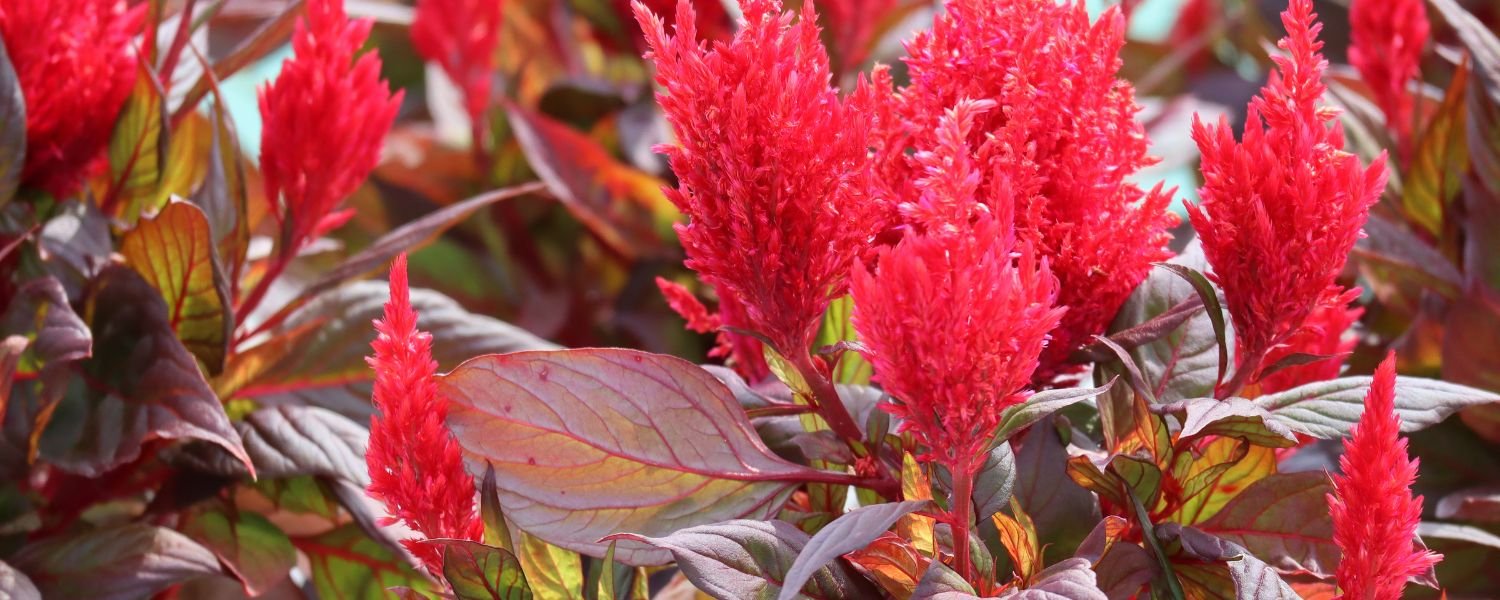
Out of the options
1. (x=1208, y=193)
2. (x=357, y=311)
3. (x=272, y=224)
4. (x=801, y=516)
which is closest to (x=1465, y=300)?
(x=1208, y=193)

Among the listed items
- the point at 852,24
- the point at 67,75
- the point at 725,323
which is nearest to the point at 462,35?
the point at 852,24

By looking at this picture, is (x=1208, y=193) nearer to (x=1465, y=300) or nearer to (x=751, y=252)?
(x=751, y=252)

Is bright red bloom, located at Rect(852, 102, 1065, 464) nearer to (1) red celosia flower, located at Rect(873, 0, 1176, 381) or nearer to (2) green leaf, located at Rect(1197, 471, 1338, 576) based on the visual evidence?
(1) red celosia flower, located at Rect(873, 0, 1176, 381)

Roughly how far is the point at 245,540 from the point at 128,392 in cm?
12

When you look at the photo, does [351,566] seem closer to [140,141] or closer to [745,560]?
[140,141]

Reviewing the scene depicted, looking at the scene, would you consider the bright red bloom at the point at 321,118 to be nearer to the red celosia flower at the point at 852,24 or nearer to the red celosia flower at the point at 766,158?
the red celosia flower at the point at 766,158

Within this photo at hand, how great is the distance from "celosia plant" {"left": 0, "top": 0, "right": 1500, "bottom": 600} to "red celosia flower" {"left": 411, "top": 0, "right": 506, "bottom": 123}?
281 mm

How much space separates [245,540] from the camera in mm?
864

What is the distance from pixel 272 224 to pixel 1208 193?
0.97 meters

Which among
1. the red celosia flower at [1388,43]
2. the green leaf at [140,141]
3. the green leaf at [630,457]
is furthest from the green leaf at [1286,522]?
the green leaf at [140,141]

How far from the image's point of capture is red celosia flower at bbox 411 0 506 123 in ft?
4.25

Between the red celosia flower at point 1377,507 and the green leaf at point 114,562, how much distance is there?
62 centimetres

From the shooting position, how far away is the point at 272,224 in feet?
4.21

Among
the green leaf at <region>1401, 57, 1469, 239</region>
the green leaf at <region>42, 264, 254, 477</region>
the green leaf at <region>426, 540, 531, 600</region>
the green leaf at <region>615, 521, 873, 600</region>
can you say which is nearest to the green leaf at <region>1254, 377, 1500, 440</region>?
the green leaf at <region>615, 521, 873, 600</region>
